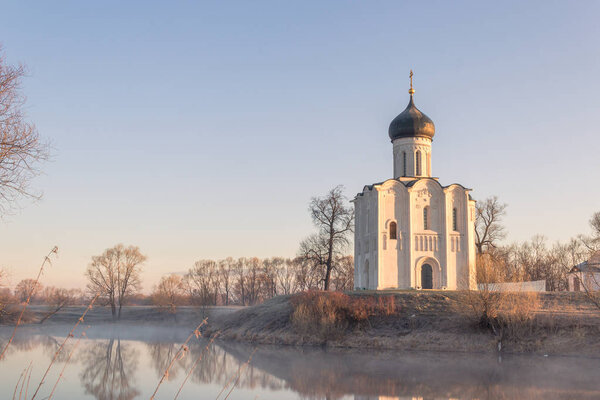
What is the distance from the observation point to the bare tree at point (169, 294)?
54.9 meters

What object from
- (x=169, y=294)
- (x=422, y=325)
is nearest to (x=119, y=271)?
(x=169, y=294)

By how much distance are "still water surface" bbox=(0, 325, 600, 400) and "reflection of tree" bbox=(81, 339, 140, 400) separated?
28mm

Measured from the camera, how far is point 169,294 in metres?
57.5

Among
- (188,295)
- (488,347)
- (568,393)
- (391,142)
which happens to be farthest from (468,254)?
(188,295)

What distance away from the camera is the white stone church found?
35.1 metres

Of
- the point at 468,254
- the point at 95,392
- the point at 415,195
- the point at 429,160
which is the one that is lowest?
the point at 95,392

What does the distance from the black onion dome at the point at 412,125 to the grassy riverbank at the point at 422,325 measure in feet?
34.6

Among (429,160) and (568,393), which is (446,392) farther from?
(429,160)

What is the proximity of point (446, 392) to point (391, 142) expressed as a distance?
994 inches

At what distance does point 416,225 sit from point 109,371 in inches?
833

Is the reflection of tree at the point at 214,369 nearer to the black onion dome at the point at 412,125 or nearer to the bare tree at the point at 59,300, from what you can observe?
the bare tree at the point at 59,300

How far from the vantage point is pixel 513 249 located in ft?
174

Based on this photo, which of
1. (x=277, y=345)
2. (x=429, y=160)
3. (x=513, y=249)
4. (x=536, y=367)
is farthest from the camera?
(x=513, y=249)

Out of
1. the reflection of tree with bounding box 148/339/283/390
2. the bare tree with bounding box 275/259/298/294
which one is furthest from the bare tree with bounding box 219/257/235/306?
the reflection of tree with bounding box 148/339/283/390
